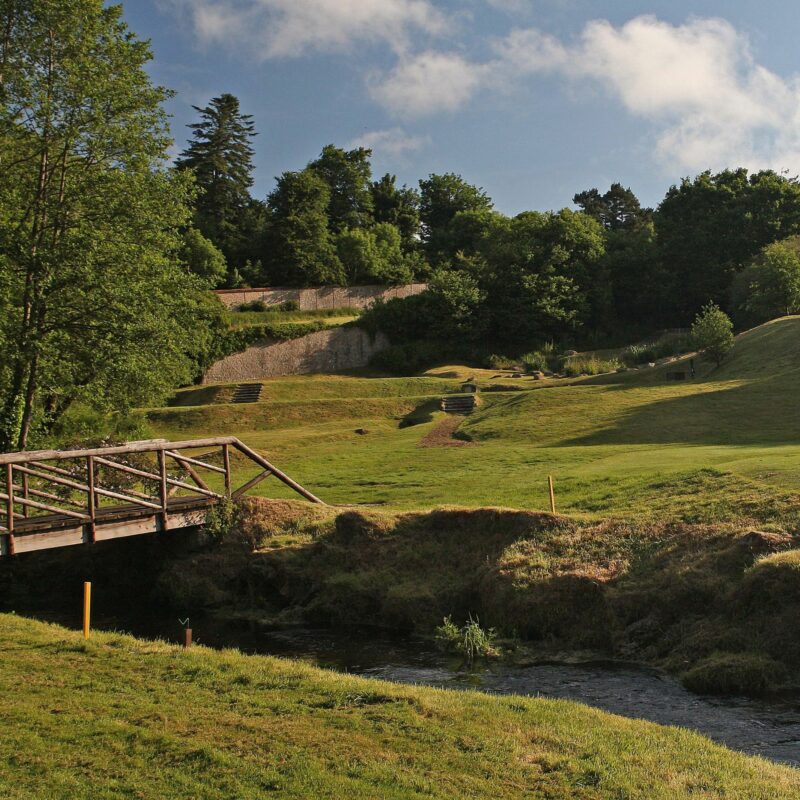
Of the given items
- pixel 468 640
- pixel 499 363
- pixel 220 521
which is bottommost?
pixel 468 640

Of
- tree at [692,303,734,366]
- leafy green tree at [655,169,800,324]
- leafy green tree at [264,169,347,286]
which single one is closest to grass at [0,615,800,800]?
tree at [692,303,734,366]

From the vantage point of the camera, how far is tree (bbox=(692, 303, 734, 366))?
43375 millimetres

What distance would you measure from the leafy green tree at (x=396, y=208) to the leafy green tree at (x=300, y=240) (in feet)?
54.2

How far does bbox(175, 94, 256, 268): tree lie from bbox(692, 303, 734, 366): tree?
4984 cm

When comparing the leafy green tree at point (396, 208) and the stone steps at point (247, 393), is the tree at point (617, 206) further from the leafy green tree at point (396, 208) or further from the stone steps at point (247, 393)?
the stone steps at point (247, 393)

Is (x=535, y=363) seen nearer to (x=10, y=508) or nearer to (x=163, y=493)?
(x=163, y=493)

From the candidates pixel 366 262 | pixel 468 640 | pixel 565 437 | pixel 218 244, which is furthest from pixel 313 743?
pixel 218 244

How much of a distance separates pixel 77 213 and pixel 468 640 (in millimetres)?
15176

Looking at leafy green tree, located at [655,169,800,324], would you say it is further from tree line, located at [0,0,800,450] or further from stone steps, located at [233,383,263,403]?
stone steps, located at [233,383,263,403]

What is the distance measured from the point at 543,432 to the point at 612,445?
4.68 metres

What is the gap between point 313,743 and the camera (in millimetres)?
8492

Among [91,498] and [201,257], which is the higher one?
[201,257]

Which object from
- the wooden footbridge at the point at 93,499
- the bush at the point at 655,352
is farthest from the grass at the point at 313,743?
the bush at the point at 655,352

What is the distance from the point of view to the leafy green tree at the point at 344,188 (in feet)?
303
